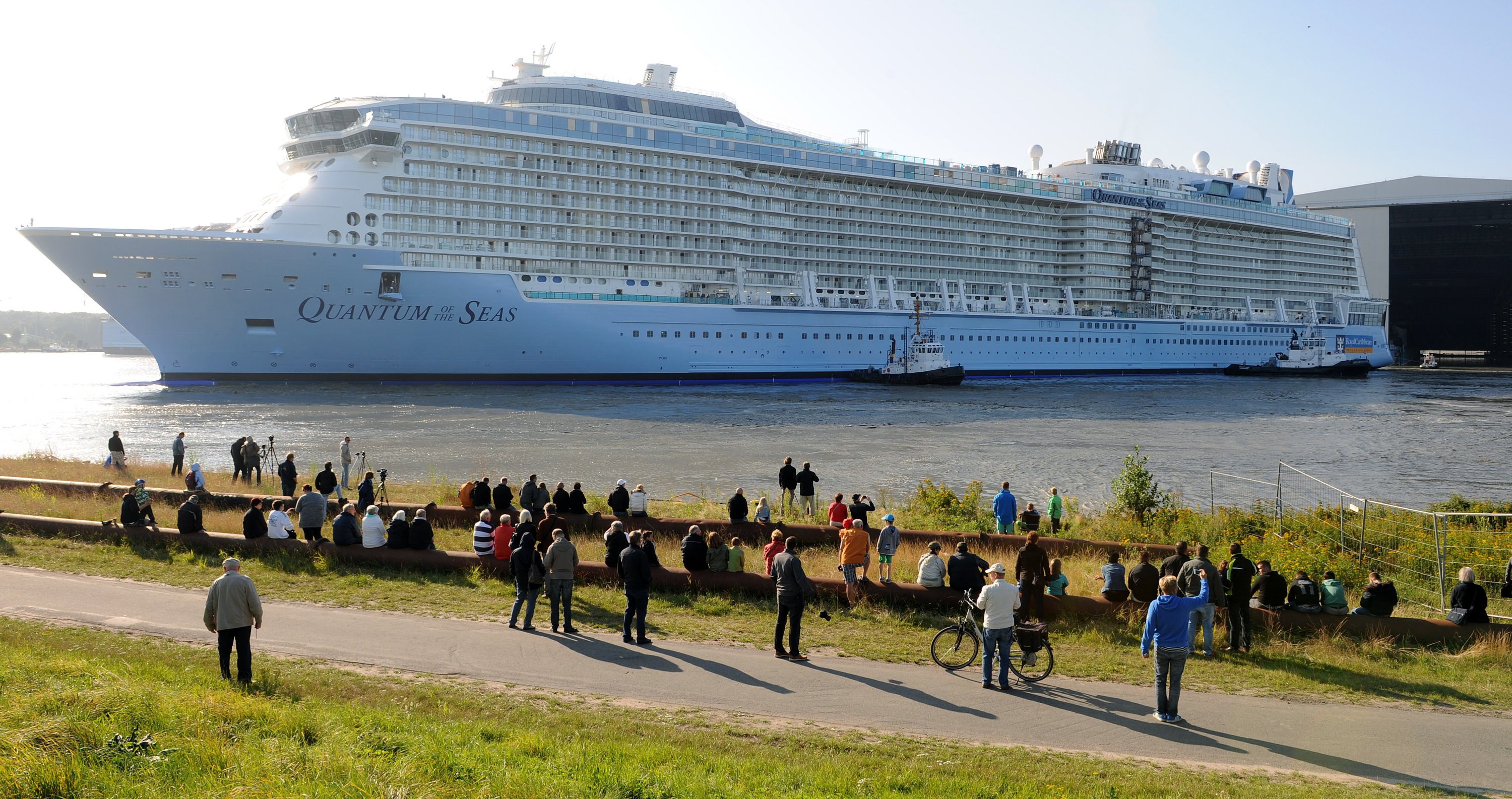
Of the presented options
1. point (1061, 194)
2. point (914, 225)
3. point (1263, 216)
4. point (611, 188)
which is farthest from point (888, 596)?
point (1263, 216)

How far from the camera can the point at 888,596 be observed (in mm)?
13438

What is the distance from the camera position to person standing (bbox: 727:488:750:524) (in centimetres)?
1797

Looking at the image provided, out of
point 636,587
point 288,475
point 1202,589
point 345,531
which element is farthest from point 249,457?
point 1202,589

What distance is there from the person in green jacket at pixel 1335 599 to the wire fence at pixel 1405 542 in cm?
237

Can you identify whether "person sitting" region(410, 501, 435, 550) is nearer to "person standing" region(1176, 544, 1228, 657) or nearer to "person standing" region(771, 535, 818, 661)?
"person standing" region(771, 535, 818, 661)

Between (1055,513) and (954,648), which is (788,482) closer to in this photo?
(1055,513)

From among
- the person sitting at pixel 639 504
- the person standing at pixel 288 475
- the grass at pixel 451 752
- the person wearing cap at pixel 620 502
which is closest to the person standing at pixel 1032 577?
the grass at pixel 451 752

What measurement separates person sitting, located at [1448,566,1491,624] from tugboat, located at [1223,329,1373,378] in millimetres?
94714

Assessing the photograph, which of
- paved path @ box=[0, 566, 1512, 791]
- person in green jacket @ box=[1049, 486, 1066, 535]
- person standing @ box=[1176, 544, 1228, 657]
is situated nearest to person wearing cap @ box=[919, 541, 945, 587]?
paved path @ box=[0, 566, 1512, 791]

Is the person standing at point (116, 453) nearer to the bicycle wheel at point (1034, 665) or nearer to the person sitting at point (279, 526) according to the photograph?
the person sitting at point (279, 526)

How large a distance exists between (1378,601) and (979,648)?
5295 millimetres

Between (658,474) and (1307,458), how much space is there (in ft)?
80.3

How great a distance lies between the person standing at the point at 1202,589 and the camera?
1142 centimetres

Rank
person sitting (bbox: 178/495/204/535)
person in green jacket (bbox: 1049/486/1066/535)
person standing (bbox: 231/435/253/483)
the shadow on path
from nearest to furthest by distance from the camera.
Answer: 1. the shadow on path
2. person sitting (bbox: 178/495/204/535)
3. person in green jacket (bbox: 1049/486/1066/535)
4. person standing (bbox: 231/435/253/483)
